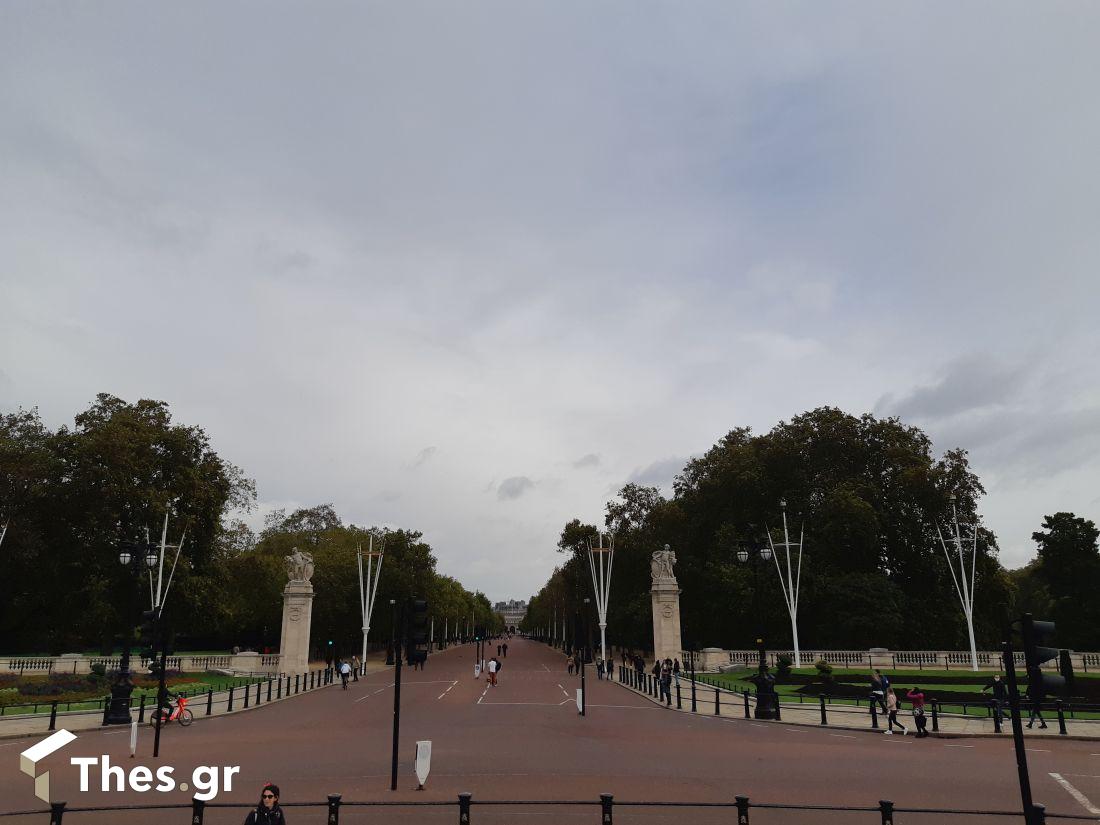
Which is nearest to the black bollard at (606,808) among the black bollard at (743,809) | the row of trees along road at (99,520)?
the black bollard at (743,809)

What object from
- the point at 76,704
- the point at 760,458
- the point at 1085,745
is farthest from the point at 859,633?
the point at 76,704

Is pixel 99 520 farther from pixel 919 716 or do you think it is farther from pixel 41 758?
pixel 919 716

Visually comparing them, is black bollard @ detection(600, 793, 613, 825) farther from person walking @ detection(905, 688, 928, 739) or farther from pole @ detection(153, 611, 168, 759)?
person walking @ detection(905, 688, 928, 739)

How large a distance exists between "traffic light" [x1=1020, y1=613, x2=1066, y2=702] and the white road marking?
5923 millimetres

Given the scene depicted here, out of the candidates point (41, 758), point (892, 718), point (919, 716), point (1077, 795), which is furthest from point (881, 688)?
point (41, 758)

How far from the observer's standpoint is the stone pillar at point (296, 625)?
4362 centimetres

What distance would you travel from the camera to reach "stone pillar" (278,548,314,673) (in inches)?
1718

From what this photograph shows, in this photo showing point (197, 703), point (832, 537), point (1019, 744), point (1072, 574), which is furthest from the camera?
point (1072, 574)

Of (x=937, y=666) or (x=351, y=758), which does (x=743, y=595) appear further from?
(x=351, y=758)

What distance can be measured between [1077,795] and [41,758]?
19757 mm

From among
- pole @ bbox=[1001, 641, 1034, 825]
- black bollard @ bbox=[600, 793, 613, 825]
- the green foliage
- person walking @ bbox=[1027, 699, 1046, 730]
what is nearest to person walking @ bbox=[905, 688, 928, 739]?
person walking @ bbox=[1027, 699, 1046, 730]

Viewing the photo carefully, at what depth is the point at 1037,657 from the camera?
7.46 m

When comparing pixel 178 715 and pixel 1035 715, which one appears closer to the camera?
pixel 1035 715

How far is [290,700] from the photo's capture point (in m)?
30.0
